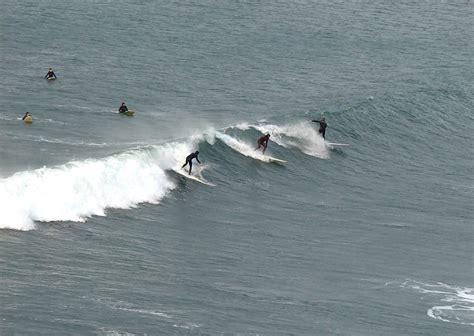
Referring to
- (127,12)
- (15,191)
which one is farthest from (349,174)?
(127,12)

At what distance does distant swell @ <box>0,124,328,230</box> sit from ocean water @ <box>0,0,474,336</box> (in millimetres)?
136

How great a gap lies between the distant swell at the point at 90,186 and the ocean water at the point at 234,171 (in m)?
0.14

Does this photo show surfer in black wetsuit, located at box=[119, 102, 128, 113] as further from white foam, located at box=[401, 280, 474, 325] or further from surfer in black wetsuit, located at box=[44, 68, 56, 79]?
white foam, located at box=[401, 280, 474, 325]

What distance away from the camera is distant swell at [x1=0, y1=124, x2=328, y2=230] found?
5328cm

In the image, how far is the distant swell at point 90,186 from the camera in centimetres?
5328

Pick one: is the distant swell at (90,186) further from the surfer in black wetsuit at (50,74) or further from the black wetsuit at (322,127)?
the surfer in black wetsuit at (50,74)

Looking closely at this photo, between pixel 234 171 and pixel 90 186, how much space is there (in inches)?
577

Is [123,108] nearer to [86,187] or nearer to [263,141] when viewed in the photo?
[263,141]

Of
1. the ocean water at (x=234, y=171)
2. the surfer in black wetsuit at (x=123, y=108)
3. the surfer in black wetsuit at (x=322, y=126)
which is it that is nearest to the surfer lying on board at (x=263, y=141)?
the ocean water at (x=234, y=171)

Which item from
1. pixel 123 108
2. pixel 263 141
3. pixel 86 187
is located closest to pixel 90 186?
pixel 86 187

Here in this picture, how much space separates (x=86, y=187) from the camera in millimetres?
58125

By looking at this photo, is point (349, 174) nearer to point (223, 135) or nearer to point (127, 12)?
point (223, 135)

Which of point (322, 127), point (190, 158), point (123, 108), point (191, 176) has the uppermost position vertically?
point (322, 127)

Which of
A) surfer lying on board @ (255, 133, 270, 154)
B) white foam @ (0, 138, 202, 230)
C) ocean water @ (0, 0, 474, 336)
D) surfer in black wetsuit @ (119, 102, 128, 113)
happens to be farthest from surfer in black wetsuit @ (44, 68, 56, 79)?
white foam @ (0, 138, 202, 230)
